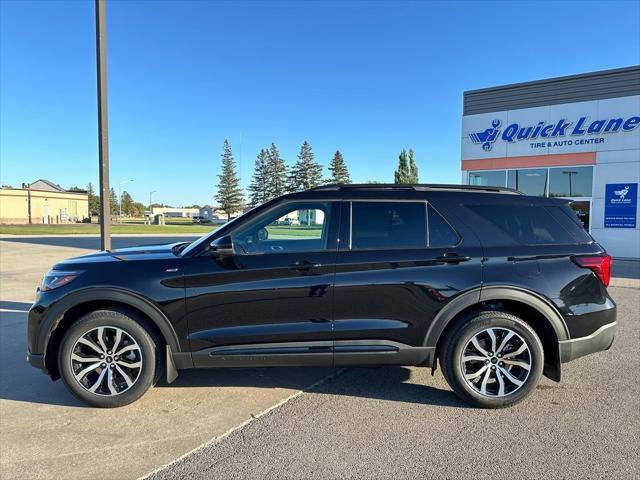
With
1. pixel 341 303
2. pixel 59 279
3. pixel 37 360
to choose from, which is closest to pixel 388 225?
pixel 341 303

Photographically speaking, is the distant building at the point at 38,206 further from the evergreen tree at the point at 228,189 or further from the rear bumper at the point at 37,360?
the rear bumper at the point at 37,360

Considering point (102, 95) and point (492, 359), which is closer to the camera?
point (492, 359)

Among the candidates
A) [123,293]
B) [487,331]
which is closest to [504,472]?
[487,331]

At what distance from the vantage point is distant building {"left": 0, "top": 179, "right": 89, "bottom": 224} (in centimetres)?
5609

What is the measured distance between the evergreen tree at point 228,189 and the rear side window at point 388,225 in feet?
251

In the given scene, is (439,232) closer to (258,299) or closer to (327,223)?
(327,223)

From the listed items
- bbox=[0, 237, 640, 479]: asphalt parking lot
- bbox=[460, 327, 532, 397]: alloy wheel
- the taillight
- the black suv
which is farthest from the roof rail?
bbox=[0, 237, 640, 479]: asphalt parking lot

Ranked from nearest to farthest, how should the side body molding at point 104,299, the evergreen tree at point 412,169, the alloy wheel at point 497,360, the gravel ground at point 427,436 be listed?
the gravel ground at point 427,436 < the side body molding at point 104,299 < the alloy wheel at point 497,360 < the evergreen tree at point 412,169

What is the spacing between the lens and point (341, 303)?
3.47 meters

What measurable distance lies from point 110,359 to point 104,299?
1.66 feet

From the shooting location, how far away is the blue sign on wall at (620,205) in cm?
1423

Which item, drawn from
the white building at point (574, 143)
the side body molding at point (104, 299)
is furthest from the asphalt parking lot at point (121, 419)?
the white building at point (574, 143)

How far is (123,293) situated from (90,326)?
39 centimetres

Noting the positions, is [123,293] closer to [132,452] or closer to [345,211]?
[132,452]
